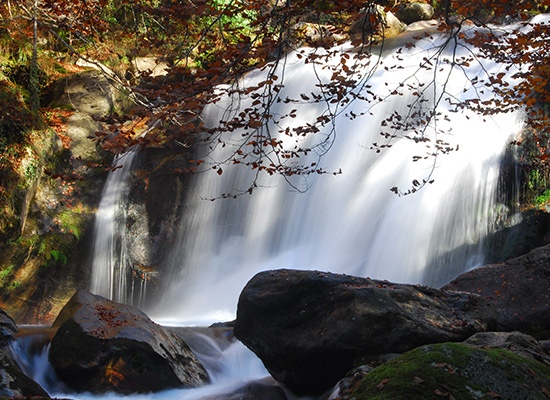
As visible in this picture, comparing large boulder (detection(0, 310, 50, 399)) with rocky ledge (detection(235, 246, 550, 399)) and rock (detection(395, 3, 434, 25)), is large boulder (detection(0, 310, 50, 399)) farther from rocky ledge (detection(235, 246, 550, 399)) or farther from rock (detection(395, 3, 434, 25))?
rock (detection(395, 3, 434, 25))

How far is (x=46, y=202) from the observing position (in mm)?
11320

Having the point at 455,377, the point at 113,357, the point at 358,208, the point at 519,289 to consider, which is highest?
the point at 358,208

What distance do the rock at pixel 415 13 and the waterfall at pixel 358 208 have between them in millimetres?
4273

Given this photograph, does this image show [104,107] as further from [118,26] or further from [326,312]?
[326,312]

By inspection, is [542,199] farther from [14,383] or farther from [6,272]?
[6,272]

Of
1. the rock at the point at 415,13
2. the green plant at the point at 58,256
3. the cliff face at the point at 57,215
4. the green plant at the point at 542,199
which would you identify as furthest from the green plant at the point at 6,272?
the rock at the point at 415,13

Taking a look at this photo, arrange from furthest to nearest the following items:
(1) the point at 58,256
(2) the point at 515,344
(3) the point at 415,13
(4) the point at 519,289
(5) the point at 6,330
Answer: (3) the point at 415,13, (1) the point at 58,256, (4) the point at 519,289, (5) the point at 6,330, (2) the point at 515,344

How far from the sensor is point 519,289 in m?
6.26

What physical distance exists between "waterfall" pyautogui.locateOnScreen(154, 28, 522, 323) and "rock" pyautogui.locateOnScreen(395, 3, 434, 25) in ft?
14.0

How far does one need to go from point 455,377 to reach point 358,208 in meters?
7.73

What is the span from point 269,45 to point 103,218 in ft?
31.5

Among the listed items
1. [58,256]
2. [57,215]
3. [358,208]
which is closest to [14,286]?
[58,256]

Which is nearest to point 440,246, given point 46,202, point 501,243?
point 501,243

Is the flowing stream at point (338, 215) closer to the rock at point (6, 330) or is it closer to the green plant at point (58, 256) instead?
the green plant at point (58, 256)
